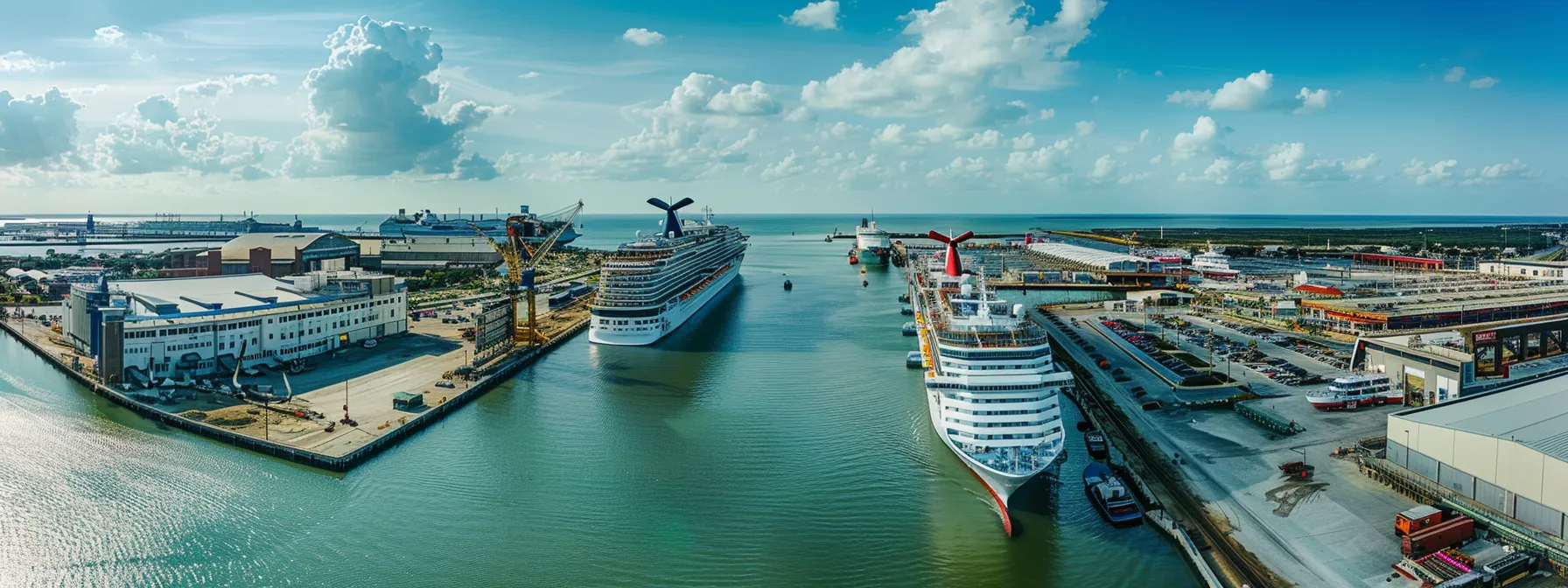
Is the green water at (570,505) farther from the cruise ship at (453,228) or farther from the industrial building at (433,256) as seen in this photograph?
the cruise ship at (453,228)

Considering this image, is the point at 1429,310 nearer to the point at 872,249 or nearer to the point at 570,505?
the point at 570,505

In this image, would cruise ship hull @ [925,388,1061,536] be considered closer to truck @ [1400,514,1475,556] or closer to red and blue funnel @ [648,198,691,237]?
truck @ [1400,514,1475,556]

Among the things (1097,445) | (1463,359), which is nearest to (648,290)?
(1097,445)

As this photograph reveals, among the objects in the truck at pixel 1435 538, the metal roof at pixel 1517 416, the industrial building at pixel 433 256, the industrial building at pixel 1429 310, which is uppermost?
the industrial building at pixel 433 256

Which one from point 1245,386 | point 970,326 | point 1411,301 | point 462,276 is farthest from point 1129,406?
point 462,276

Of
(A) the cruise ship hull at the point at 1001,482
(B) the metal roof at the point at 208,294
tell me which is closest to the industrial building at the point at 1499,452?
(A) the cruise ship hull at the point at 1001,482
